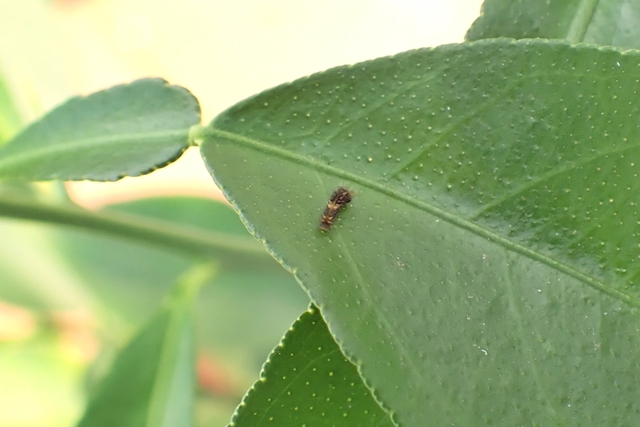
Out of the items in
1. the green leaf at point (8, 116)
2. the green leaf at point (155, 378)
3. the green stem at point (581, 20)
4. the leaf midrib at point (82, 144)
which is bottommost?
the green leaf at point (155, 378)

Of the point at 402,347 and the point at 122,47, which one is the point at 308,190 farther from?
the point at 122,47

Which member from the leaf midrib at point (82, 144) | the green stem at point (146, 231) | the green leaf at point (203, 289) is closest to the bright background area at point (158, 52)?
the green leaf at point (203, 289)

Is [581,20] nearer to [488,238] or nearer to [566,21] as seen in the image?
[566,21]

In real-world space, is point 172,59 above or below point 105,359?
above

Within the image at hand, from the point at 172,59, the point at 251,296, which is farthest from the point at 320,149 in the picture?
the point at 172,59

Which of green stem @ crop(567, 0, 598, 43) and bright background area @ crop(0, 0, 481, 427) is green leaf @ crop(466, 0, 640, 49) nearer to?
green stem @ crop(567, 0, 598, 43)

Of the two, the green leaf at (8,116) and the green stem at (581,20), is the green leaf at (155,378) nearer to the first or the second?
the green leaf at (8,116)
